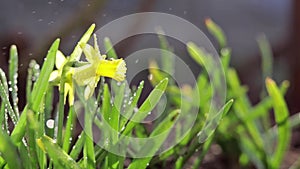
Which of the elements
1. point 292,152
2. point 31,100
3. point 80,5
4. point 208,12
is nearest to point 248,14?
point 208,12

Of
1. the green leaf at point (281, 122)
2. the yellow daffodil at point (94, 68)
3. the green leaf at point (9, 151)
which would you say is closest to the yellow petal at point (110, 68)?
Result: the yellow daffodil at point (94, 68)

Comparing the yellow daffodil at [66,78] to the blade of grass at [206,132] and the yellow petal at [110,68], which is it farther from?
the blade of grass at [206,132]

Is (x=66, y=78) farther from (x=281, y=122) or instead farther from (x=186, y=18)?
(x=186, y=18)

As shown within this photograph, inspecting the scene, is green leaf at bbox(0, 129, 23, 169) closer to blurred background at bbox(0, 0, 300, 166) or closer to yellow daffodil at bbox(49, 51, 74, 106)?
yellow daffodil at bbox(49, 51, 74, 106)

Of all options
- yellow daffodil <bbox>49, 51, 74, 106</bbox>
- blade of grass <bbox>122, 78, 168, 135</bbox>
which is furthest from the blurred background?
blade of grass <bbox>122, 78, 168, 135</bbox>

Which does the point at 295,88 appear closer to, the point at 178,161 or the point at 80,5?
the point at 80,5
